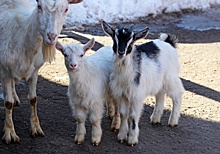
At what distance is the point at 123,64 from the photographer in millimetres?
5465

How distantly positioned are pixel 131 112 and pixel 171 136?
30.9 inches

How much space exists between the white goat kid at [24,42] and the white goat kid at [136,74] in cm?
73

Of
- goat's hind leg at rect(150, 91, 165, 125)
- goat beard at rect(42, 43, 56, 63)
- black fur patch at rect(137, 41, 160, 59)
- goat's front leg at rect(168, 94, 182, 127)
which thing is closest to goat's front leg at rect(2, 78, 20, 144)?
goat beard at rect(42, 43, 56, 63)

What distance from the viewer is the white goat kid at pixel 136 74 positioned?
5.36 meters

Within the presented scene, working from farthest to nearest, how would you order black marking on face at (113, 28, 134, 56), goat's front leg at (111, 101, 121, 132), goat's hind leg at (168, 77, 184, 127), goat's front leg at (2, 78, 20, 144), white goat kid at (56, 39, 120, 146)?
goat's hind leg at (168, 77, 184, 127)
goat's front leg at (111, 101, 121, 132)
goat's front leg at (2, 78, 20, 144)
white goat kid at (56, 39, 120, 146)
black marking on face at (113, 28, 134, 56)

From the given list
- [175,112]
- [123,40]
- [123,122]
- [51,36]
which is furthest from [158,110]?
[51,36]

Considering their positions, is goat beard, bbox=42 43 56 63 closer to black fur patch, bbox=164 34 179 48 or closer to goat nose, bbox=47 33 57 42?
goat nose, bbox=47 33 57 42

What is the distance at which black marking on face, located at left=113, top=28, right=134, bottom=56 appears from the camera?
17.2ft

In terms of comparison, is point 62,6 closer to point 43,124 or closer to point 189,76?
point 43,124

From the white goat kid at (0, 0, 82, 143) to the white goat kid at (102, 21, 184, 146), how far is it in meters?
0.73

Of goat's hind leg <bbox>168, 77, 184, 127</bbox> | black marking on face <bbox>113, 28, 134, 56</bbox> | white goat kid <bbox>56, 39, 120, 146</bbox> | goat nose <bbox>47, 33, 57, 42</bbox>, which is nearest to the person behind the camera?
goat nose <bbox>47, 33, 57, 42</bbox>

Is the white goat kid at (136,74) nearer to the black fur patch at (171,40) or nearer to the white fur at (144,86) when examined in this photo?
the white fur at (144,86)

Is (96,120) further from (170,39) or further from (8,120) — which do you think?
(170,39)

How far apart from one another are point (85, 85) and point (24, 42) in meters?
0.84
